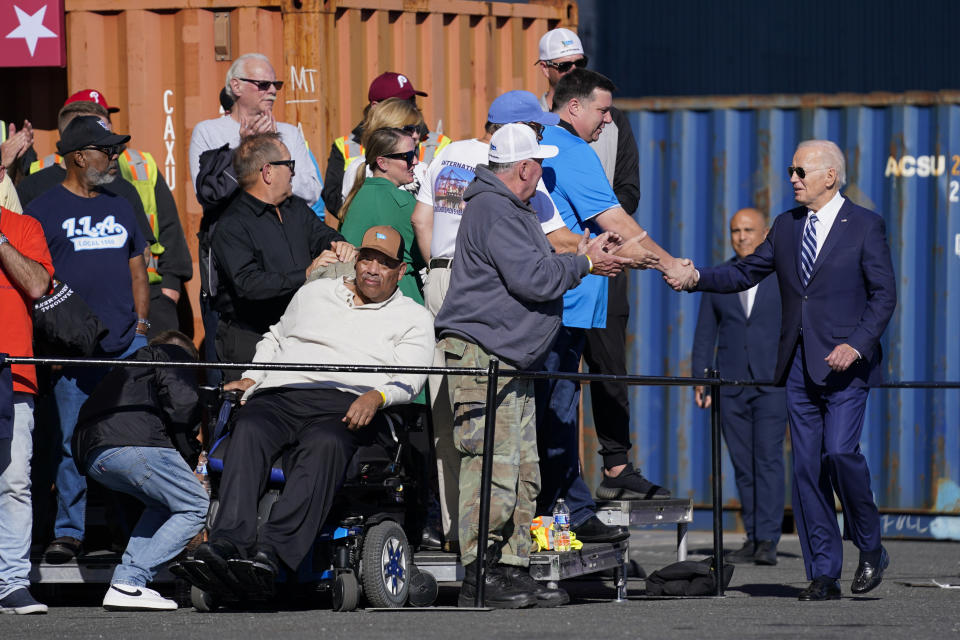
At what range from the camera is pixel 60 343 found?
7.84 metres

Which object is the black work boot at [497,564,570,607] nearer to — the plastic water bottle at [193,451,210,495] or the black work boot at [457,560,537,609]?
the black work boot at [457,560,537,609]

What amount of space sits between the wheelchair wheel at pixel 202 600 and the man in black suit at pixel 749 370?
14.3 ft

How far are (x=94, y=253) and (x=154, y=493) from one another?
1312 mm

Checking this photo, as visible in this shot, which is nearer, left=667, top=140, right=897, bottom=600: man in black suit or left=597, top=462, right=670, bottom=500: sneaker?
left=667, top=140, right=897, bottom=600: man in black suit

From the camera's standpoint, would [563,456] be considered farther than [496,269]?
Yes

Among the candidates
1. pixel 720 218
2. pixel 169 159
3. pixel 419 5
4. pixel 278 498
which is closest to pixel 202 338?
pixel 169 159

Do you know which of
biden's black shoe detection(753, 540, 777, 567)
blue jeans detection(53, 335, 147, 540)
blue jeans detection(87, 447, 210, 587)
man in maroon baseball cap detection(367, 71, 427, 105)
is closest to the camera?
blue jeans detection(87, 447, 210, 587)

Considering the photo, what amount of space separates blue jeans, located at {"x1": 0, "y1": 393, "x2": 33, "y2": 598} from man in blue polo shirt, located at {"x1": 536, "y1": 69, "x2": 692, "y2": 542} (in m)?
2.27

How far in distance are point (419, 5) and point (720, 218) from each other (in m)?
2.87

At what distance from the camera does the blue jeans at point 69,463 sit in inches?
320

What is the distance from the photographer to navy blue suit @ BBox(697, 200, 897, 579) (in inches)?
309

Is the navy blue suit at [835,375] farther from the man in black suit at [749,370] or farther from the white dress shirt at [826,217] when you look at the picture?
the man in black suit at [749,370]

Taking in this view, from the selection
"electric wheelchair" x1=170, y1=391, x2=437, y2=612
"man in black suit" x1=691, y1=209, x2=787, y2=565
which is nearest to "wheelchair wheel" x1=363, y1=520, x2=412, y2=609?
"electric wheelchair" x1=170, y1=391, x2=437, y2=612

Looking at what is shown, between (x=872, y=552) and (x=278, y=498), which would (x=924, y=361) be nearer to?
(x=872, y=552)
